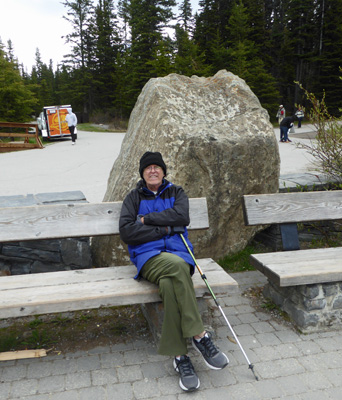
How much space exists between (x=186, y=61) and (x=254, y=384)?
2890 centimetres

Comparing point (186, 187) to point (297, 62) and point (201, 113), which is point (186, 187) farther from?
point (297, 62)

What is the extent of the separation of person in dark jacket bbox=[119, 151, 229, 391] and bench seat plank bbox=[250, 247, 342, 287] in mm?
702

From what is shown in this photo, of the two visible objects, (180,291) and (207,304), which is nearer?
(180,291)

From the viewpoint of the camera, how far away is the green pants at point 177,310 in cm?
248

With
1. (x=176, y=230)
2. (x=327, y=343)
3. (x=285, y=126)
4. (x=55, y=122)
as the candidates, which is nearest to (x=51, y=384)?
(x=176, y=230)

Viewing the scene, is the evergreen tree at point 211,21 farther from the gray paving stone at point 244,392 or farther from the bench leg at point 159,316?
the gray paving stone at point 244,392

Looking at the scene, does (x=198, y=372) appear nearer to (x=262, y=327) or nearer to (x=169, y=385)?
(x=169, y=385)

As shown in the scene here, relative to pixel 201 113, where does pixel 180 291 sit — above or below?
below

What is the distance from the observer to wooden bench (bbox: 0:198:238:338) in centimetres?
258

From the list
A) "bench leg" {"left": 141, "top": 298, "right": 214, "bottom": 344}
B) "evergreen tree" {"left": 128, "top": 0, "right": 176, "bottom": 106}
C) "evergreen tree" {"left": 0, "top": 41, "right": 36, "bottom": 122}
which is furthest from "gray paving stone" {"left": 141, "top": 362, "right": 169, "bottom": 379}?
"evergreen tree" {"left": 128, "top": 0, "right": 176, "bottom": 106}

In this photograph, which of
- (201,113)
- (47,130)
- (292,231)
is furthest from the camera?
(47,130)

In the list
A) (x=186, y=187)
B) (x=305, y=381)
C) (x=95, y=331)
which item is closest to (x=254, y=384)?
(x=305, y=381)

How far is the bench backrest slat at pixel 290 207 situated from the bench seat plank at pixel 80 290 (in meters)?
0.83

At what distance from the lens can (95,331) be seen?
3.15 meters
